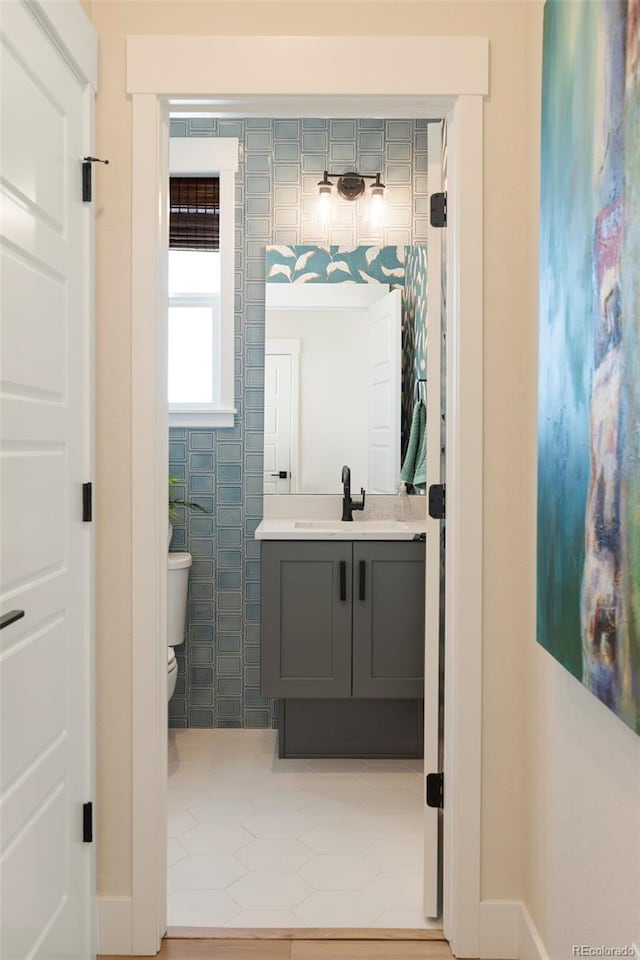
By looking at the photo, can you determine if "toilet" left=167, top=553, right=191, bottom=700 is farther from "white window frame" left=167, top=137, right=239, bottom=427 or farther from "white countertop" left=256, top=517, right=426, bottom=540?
"white window frame" left=167, top=137, right=239, bottom=427

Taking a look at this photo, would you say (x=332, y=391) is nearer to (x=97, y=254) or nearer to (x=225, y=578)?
(x=225, y=578)

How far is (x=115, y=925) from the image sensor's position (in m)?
→ 2.02

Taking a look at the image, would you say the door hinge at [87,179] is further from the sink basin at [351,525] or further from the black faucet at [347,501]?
the black faucet at [347,501]

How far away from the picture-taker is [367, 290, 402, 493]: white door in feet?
11.4

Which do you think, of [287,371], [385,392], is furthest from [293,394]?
[385,392]

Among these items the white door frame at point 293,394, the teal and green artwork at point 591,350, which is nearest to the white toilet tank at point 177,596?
the white door frame at point 293,394

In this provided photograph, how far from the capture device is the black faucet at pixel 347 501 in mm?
3496

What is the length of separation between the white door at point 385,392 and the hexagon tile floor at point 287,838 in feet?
3.94

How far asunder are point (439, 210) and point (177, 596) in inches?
75.5

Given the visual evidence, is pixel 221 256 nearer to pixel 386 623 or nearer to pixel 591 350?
pixel 386 623

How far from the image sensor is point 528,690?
2.00 metres

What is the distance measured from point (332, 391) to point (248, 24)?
1693mm

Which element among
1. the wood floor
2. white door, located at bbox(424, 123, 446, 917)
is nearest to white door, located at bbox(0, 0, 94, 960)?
the wood floor

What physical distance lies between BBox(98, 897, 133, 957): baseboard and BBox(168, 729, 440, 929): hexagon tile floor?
158mm
